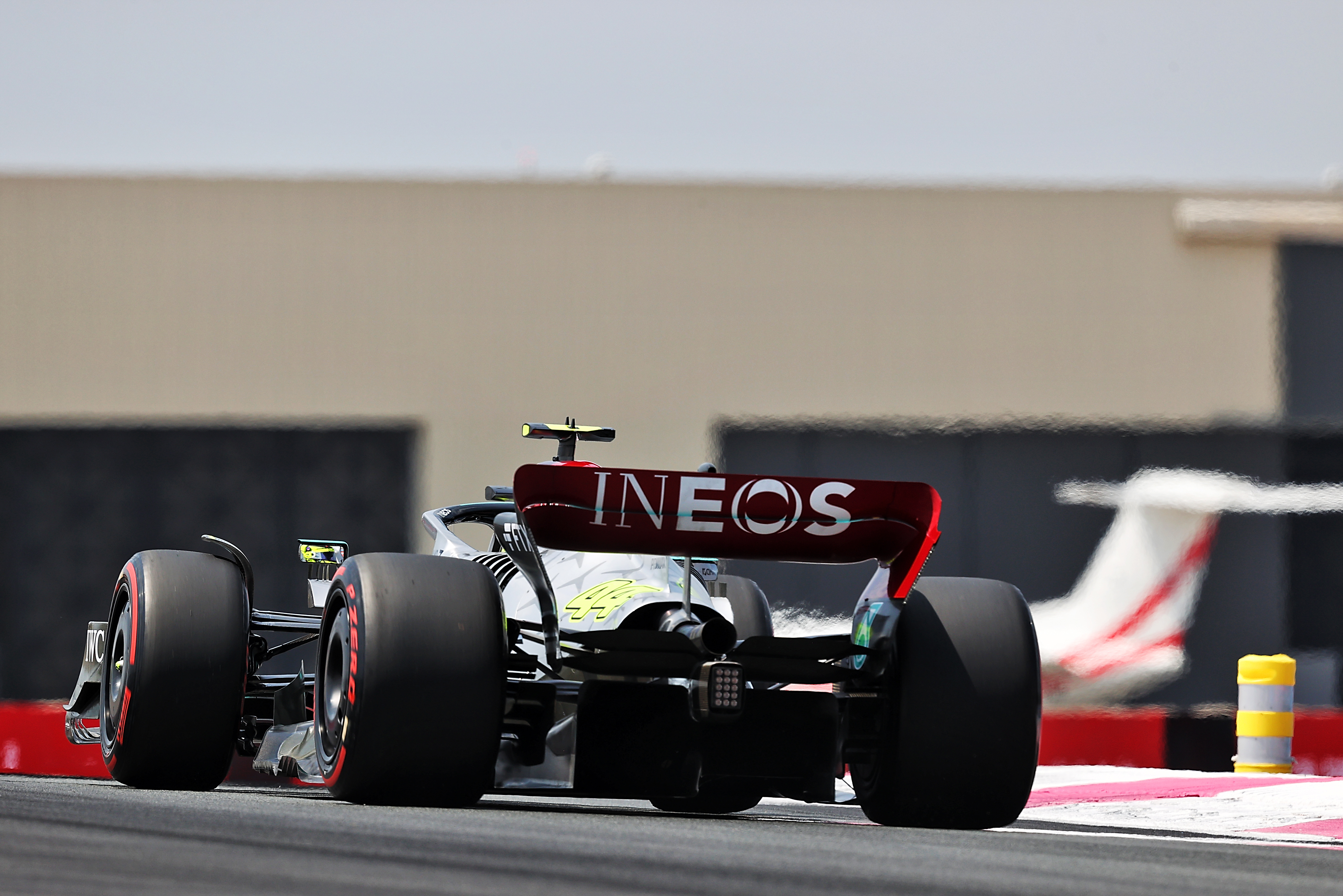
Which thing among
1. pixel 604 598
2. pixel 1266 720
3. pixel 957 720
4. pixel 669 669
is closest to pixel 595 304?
pixel 1266 720

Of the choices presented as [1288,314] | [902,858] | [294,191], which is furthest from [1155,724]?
[294,191]

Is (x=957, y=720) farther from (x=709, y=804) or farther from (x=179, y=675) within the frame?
(x=179, y=675)

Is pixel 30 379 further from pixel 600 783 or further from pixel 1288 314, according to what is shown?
pixel 600 783

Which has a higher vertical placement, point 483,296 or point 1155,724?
point 483,296

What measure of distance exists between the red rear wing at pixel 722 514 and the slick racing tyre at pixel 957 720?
0.88ft

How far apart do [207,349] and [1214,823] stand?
53.1 feet

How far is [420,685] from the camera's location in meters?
6.40

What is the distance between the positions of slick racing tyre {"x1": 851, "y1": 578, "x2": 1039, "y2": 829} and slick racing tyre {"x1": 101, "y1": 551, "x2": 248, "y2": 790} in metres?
2.59

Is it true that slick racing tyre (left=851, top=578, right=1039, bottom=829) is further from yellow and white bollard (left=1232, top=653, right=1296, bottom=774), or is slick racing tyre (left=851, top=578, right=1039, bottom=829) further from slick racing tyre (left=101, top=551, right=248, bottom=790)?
yellow and white bollard (left=1232, top=653, right=1296, bottom=774)

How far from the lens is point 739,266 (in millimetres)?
23125

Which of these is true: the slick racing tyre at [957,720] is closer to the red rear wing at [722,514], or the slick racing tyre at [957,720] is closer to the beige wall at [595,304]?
the red rear wing at [722,514]

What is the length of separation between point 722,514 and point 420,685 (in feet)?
3.68

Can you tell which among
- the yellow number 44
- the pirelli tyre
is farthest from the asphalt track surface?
the yellow number 44

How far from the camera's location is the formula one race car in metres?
6.47
